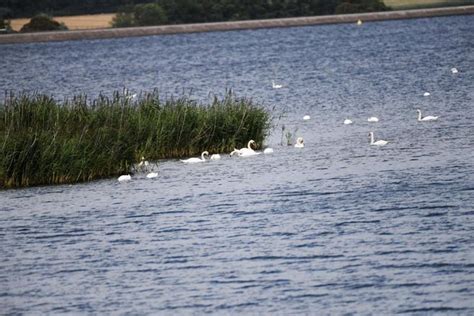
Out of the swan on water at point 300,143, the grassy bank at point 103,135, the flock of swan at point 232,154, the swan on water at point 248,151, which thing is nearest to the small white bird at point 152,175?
the flock of swan at point 232,154

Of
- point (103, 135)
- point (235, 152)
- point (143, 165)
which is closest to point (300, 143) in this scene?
point (235, 152)

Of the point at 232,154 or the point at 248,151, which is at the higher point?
the point at 248,151

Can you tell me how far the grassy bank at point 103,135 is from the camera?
4203 centimetres

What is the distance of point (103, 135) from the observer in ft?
142

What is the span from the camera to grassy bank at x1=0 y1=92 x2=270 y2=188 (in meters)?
42.0

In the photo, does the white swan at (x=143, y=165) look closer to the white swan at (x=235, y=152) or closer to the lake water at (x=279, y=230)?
the lake water at (x=279, y=230)

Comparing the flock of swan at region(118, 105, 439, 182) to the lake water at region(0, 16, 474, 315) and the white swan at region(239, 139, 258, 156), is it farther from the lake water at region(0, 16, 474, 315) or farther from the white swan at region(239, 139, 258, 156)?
the lake water at region(0, 16, 474, 315)

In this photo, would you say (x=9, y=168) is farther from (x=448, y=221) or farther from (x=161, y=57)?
(x=161, y=57)

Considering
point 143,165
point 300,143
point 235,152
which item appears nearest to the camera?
point 143,165

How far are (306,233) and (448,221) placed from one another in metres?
3.49

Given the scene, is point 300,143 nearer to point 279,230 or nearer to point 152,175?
point 152,175

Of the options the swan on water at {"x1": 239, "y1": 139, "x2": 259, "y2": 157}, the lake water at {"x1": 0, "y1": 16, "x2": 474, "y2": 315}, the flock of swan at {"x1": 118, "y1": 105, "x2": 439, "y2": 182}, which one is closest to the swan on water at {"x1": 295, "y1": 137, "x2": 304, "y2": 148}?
the flock of swan at {"x1": 118, "y1": 105, "x2": 439, "y2": 182}

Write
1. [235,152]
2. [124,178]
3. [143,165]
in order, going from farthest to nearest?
[235,152], [143,165], [124,178]

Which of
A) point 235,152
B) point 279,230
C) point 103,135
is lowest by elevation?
point 279,230
